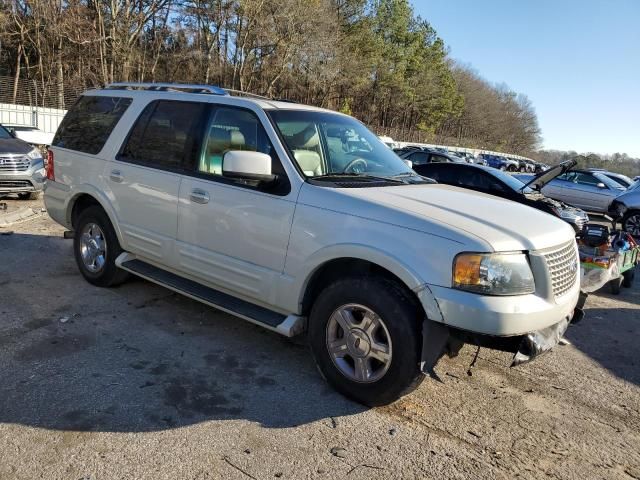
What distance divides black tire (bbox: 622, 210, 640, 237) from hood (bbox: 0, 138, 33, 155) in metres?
13.9

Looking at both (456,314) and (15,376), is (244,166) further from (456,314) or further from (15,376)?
(15,376)

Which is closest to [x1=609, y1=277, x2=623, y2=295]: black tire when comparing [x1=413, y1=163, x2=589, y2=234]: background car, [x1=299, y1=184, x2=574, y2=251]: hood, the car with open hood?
[x1=413, y1=163, x2=589, y2=234]: background car

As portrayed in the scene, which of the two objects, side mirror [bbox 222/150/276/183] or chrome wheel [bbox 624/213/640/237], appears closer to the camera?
side mirror [bbox 222/150/276/183]

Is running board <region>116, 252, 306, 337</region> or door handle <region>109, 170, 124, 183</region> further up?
door handle <region>109, 170, 124, 183</region>

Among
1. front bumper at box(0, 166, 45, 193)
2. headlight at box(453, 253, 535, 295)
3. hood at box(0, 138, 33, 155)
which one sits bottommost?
front bumper at box(0, 166, 45, 193)

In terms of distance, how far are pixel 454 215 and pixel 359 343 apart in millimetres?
1003

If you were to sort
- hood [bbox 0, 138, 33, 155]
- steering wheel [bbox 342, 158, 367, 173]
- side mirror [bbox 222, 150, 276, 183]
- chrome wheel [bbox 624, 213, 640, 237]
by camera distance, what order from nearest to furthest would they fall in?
1. side mirror [bbox 222, 150, 276, 183]
2. steering wheel [bbox 342, 158, 367, 173]
3. hood [bbox 0, 138, 33, 155]
4. chrome wheel [bbox 624, 213, 640, 237]

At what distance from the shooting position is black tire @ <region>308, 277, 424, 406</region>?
10.1ft

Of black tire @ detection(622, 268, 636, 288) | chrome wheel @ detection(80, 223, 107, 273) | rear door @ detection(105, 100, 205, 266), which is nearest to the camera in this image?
rear door @ detection(105, 100, 205, 266)

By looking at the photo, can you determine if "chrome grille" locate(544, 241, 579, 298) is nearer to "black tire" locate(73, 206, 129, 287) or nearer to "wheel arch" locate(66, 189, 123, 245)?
"wheel arch" locate(66, 189, 123, 245)

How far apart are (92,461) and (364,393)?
1599 mm

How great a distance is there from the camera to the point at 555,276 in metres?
3.23

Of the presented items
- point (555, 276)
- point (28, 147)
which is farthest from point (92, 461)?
point (28, 147)

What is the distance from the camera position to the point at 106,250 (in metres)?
5.19
